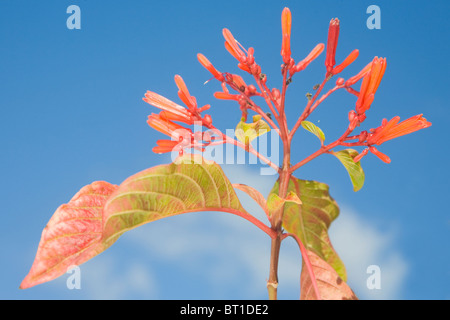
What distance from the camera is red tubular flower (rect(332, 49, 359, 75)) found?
1.50m

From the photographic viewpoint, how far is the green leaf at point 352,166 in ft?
4.97

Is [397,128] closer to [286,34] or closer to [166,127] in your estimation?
[286,34]

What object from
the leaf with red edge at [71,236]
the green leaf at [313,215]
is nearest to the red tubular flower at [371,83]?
the green leaf at [313,215]

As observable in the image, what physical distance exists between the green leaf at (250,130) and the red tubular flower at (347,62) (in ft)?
0.98

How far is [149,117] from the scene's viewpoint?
1457 millimetres

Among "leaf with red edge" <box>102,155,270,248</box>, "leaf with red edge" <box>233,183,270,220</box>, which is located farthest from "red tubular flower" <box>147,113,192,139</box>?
"leaf with red edge" <box>233,183,270,220</box>

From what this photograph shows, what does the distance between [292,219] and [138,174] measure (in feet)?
2.52

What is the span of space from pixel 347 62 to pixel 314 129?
25 centimetres

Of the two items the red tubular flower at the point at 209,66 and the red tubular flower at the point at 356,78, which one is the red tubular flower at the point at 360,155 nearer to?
the red tubular flower at the point at 356,78
